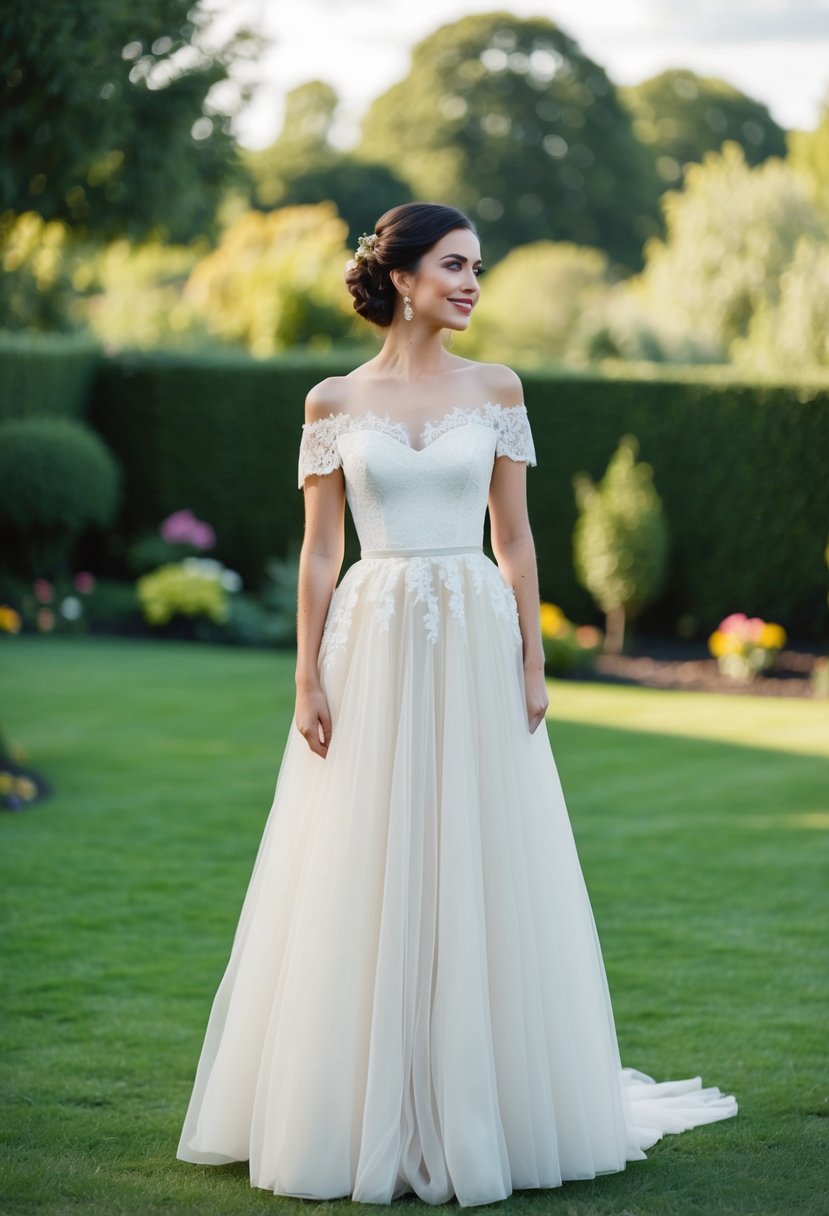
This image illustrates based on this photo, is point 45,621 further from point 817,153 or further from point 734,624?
point 817,153

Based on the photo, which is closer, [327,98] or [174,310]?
[174,310]

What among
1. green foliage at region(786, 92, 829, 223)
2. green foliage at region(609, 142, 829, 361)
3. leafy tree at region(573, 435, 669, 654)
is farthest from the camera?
green foliage at region(786, 92, 829, 223)

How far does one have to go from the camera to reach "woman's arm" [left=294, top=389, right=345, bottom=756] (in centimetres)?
339

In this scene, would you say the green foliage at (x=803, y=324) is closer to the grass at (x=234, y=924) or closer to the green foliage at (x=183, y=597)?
the green foliage at (x=183, y=597)

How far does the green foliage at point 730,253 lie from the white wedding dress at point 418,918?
25.0 m

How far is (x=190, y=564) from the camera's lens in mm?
14500

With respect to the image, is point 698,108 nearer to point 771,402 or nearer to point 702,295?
point 702,295

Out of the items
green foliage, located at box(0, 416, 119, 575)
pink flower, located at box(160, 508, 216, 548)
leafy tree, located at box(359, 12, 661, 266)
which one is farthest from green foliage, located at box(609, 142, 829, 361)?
green foliage, located at box(0, 416, 119, 575)

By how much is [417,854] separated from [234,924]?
8.09 ft

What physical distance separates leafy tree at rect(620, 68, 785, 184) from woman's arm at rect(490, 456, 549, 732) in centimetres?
4541

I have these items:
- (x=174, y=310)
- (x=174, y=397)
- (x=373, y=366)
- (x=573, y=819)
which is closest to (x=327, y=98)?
(x=174, y=310)

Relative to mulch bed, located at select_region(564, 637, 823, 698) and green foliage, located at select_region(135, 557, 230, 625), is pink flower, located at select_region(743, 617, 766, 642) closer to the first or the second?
mulch bed, located at select_region(564, 637, 823, 698)

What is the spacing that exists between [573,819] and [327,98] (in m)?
44.2

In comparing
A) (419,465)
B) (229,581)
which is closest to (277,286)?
(229,581)
